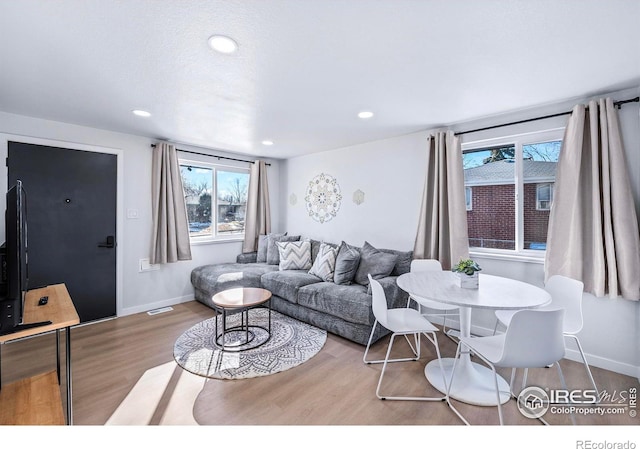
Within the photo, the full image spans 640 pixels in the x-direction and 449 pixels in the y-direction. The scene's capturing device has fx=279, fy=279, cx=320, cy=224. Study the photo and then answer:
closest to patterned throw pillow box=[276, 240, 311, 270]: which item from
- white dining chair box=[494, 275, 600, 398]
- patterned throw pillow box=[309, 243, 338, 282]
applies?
patterned throw pillow box=[309, 243, 338, 282]

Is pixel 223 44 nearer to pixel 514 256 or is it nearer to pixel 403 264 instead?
pixel 403 264

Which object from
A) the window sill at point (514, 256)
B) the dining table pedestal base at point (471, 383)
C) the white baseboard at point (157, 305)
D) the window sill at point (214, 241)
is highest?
the window sill at point (214, 241)

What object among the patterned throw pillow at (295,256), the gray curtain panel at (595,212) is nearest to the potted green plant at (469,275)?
the gray curtain panel at (595,212)

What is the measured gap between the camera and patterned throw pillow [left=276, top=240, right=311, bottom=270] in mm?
4105

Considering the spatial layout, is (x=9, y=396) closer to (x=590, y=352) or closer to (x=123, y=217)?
(x=123, y=217)

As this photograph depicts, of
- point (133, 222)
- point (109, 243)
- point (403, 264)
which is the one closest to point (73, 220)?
point (109, 243)

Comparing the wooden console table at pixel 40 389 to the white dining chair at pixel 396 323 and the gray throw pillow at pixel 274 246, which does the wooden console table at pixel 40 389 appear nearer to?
the white dining chair at pixel 396 323

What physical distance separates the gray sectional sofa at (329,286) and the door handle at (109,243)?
3.58 feet

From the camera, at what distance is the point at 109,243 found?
11.4 ft

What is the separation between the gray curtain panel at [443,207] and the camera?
10.1 feet

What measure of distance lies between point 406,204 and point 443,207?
1.74 feet

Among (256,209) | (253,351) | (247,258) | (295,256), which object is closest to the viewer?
(253,351)
